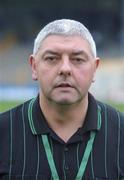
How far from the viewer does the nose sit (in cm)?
341

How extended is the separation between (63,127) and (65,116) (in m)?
0.06

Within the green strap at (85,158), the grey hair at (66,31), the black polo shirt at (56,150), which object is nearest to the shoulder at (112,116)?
the black polo shirt at (56,150)

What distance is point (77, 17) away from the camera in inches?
1109

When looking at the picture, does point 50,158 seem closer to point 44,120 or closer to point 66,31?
point 44,120

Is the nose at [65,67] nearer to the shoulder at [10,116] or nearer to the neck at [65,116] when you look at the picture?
the neck at [65,116]

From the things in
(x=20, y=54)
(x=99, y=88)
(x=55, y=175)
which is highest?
(x=20, y=54)

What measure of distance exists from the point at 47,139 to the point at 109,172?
1.08ft

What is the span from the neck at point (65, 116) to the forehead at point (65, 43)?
0.88ft

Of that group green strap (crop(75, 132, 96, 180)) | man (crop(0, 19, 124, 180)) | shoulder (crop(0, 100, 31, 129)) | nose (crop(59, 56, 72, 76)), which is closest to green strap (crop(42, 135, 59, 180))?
man (crop(0, 19, 124, 180))

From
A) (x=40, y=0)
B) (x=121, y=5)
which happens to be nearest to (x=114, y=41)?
(x=121, y=5)

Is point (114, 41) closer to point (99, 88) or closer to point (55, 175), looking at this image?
point (99, 88)

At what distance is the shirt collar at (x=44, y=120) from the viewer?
3.55 metres

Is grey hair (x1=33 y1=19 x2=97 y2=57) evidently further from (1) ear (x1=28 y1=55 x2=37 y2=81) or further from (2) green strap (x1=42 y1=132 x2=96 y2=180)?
(2) green strap (x1=42 y1=132 x2=96 y2=180)

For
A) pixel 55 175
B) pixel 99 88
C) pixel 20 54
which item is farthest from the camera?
pixel 20 54
